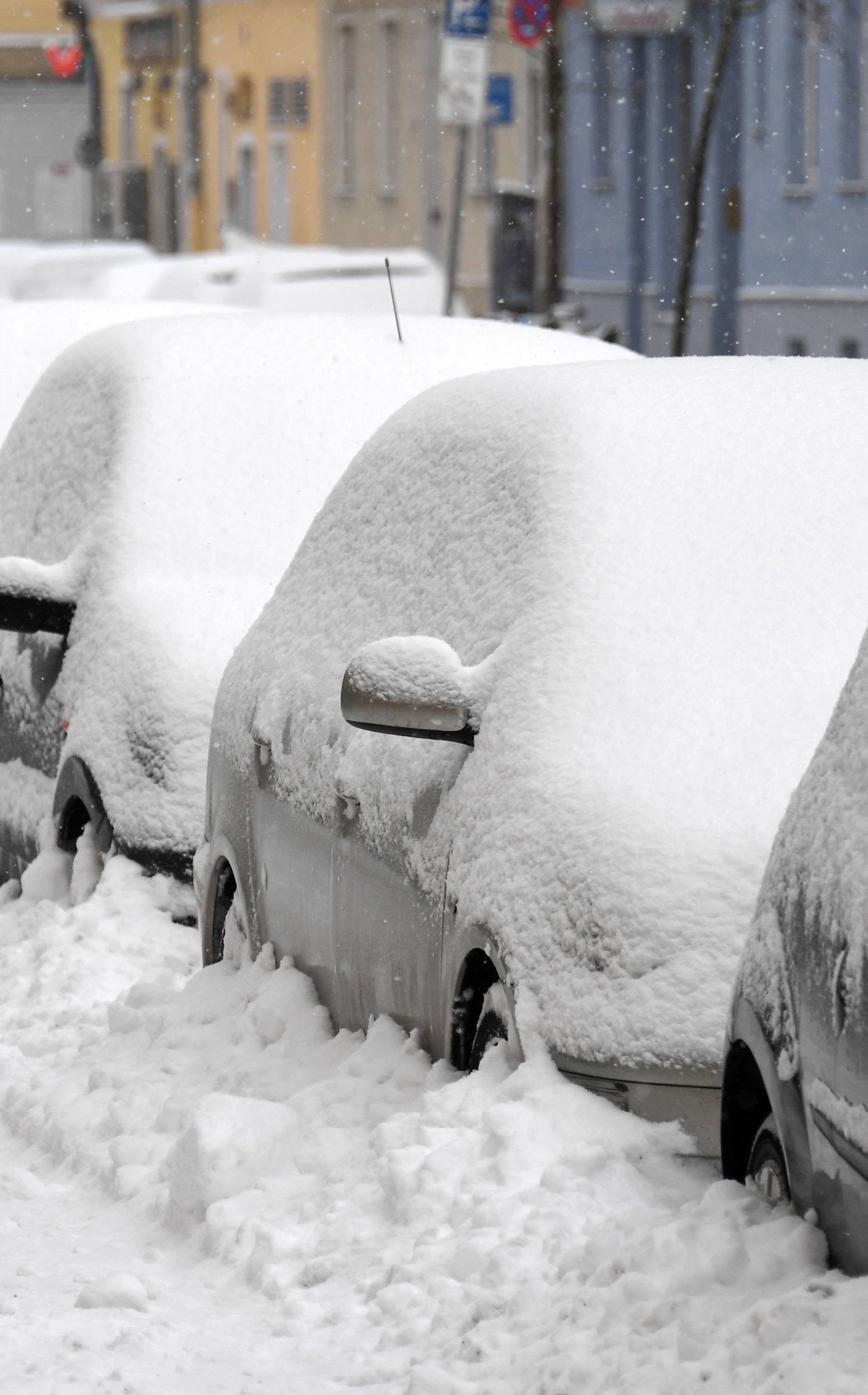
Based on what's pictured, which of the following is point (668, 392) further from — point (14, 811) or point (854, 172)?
point (854, 172)

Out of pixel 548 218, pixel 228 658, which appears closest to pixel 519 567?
pixel 228 658

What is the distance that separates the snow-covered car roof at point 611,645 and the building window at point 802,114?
24.5 meters

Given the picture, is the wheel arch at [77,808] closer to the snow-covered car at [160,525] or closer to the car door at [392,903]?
the snow-covered car at [160,525]

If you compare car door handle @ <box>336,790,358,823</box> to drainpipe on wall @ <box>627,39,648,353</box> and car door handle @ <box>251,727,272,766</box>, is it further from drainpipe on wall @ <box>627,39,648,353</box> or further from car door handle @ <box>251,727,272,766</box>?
drainpipe on wall @ <box>627,39,648,353</box>

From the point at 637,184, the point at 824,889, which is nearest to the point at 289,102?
the point at 637,184

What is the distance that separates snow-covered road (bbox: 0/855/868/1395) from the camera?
3514 millimetres

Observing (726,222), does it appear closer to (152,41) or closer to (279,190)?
(279,190)

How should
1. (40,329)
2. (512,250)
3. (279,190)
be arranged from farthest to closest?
1. (279,190)
2. (512,250)
3. (40,329)

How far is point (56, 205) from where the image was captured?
64188 mm

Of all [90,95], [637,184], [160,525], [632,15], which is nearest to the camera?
[160,525]

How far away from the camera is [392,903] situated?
4883 millimetres

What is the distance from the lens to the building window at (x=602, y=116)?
35094 mm

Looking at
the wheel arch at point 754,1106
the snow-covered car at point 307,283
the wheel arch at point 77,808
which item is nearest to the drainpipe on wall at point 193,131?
the snow-covered car at point 307,283

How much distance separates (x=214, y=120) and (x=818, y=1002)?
53747mm
